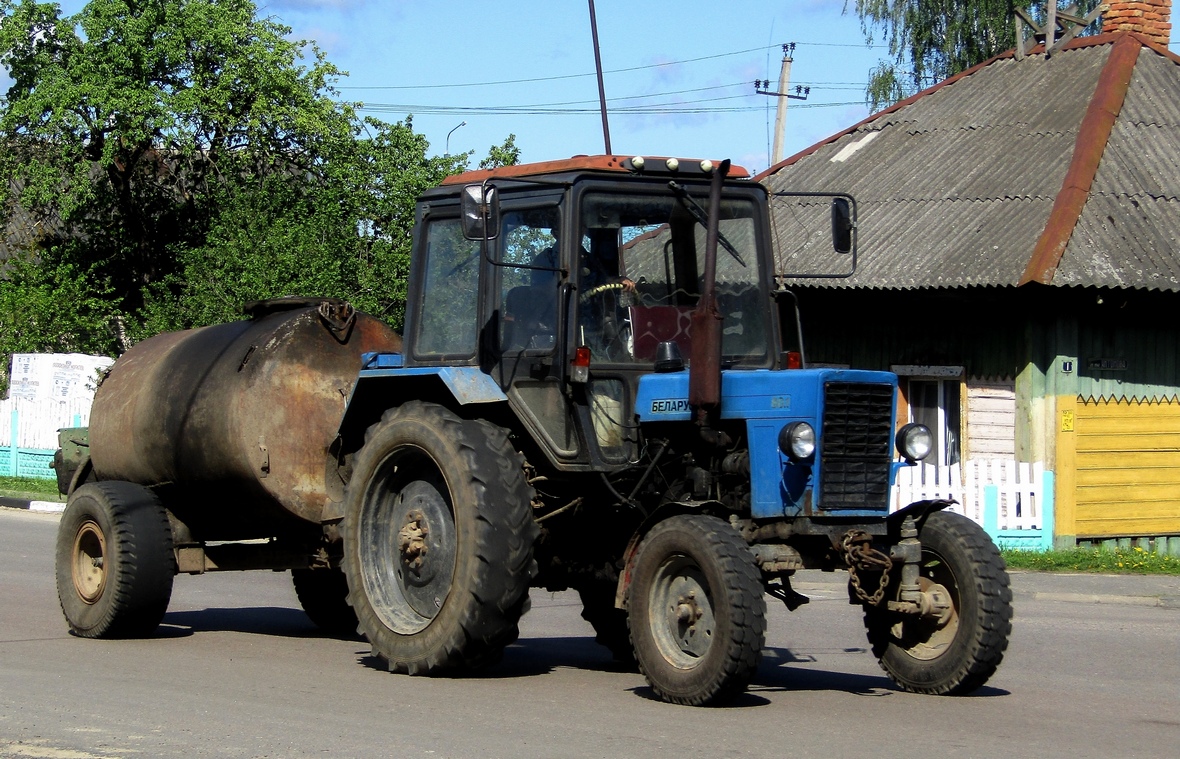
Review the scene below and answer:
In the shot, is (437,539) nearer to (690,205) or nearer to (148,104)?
(690,205)

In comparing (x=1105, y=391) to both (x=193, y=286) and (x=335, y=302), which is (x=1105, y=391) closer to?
(x=335, y=302)

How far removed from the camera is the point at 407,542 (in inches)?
331

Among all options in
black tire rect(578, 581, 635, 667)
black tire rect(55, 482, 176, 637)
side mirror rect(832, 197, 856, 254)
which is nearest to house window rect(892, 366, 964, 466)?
black tire rect(578, 581, 635, 667)

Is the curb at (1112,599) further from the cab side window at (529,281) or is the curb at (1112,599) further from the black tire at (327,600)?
Result: the cab side window at (529,281)

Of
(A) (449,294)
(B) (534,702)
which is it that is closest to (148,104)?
(A) (449,294)

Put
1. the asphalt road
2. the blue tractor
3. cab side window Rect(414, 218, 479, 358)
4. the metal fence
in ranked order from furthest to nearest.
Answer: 1. the metal fence
2. cab side window Rect(414, 218, 479, 358)
3. the blue tractor
4. the asphalt road

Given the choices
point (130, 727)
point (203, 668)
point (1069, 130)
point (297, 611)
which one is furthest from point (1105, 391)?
point (130, 727)

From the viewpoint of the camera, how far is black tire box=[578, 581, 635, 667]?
356 inches

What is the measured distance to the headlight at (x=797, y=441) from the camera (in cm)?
731

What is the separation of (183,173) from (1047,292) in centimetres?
2056

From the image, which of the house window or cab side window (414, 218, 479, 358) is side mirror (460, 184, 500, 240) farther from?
the house window

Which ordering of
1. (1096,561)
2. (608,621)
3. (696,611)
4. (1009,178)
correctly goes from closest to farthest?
(696,611), (608,621), (1096,561), (1009,178)

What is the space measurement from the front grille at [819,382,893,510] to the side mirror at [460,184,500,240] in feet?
6.14

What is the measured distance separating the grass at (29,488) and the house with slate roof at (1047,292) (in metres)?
12.8
